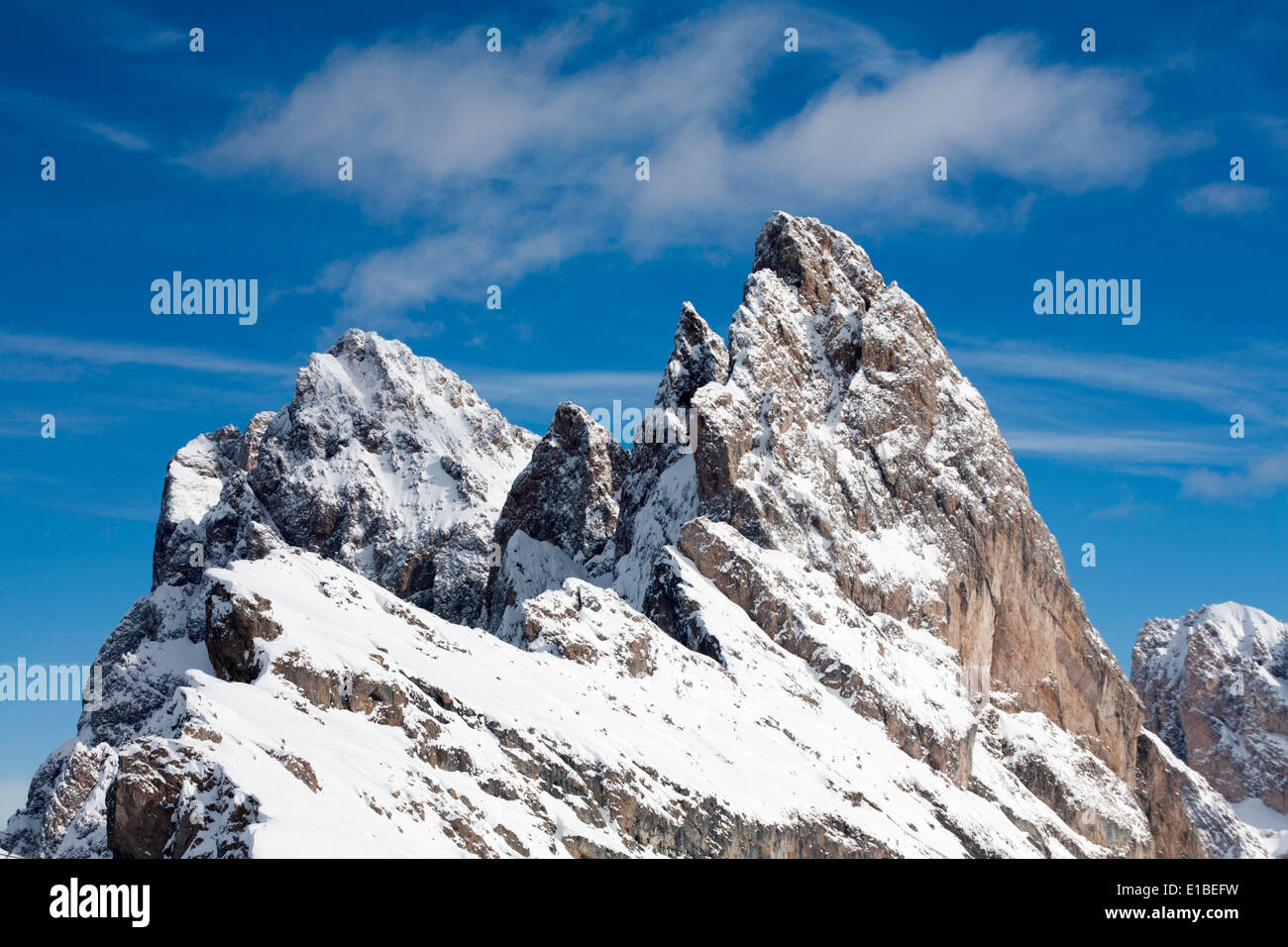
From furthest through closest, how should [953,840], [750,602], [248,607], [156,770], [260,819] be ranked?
[750,602] → [953,840] → [248,607] → [156,770] → [260,819]

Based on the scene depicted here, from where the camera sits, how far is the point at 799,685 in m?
168

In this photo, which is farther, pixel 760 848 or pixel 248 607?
pixel 760 848

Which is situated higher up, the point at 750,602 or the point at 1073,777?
the point at 750,602

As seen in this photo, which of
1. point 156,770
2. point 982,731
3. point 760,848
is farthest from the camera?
point 982,731

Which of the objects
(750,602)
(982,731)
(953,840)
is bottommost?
(953,840)

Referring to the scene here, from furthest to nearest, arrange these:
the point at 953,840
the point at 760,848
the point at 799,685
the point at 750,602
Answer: the point at 750,602 < the point at 799,685 < the point at 953,840 < the point at 760,848

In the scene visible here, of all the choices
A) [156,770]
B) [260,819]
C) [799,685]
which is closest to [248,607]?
[156,770]

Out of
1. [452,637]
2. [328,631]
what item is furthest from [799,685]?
[328,631]

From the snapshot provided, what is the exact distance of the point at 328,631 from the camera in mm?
109750
